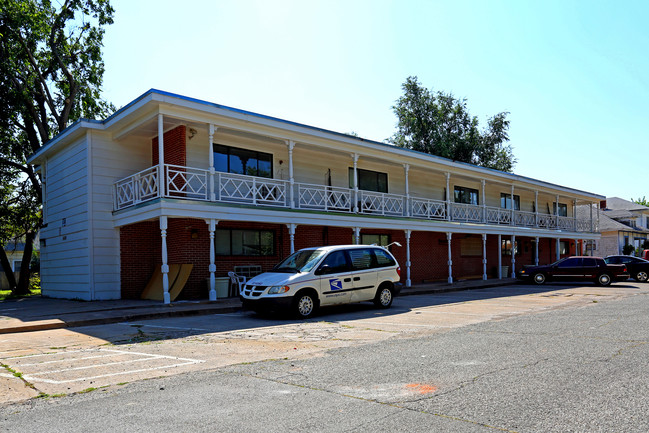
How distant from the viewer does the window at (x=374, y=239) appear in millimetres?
22891

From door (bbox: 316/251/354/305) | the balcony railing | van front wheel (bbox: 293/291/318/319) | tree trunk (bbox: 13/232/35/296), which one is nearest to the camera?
van front wheel (bbox: 293/291/318/319)

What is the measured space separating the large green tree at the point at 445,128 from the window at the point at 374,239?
22983 mm

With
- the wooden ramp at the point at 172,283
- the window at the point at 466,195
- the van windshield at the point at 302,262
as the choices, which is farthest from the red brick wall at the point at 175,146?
the window at the point at 466,195

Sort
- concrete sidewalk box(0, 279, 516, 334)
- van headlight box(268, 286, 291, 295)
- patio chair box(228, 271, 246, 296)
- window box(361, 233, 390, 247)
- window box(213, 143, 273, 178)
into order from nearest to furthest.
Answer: concrete sidewalk box(0, 279, 516, 334) → van headlight box(268, 286, 291, 295) → patio chair box(228, 271, 246, 296) → window box(213, 143, 273, 178) → window box(361, 233, 390, 247)

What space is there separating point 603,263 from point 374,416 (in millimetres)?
22760

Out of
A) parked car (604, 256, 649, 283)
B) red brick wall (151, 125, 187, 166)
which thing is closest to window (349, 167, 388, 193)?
red brick wall (151, 125, 187, 166)

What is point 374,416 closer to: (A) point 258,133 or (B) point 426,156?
(A) point 258,133

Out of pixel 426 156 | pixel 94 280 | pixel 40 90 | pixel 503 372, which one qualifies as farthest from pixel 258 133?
pixel 40 90

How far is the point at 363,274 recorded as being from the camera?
13.0 metres

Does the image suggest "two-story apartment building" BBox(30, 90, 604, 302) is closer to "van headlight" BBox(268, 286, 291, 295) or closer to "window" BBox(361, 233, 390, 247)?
"window" BBox(361, 233, 390, 247)

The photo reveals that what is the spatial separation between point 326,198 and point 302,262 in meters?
6.82

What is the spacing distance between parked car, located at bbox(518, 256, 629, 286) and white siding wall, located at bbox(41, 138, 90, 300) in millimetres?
20005

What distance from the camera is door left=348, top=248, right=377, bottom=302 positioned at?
42.3 ft

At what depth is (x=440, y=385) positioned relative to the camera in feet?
18.1
